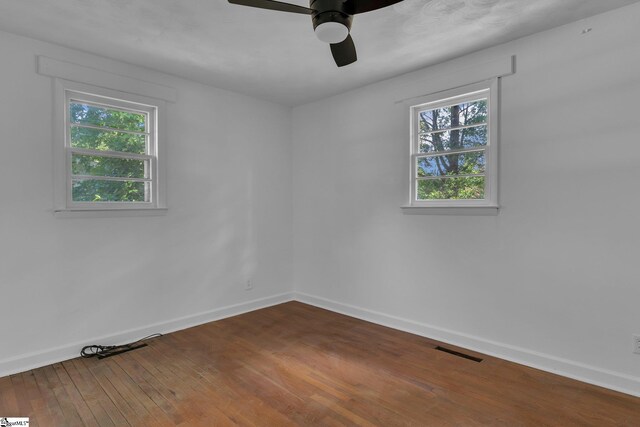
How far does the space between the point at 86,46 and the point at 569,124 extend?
12.6 ft

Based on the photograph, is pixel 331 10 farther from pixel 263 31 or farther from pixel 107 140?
pixel 107 140

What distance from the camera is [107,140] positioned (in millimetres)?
3219

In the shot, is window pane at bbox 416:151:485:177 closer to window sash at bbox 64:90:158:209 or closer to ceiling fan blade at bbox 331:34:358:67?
ceiling fan blade at bbox 331:34:358:67

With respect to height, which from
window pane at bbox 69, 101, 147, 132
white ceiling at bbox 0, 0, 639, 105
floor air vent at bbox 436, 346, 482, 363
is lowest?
floor air vent at bbox 436, 346, 482, 363

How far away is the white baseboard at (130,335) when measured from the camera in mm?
2705

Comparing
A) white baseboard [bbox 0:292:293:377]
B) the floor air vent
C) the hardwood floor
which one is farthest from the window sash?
the floor air vent

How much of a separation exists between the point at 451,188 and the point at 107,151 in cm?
316

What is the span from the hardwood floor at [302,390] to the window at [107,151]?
1364 mm

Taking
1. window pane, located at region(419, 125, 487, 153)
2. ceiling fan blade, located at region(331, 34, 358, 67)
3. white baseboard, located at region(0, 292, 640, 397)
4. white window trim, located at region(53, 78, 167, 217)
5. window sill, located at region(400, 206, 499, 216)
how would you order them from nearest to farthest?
ceiling fan blade, located at region(331, 34, 358, 67) < white baseboard, located at region(0, 292, 640, 397) < white window trim, located at region(53, 78, 167, 217) < window sill, located at region(400, 206, 499, 216) < window pane, located at region(419, 125, 487, 153)

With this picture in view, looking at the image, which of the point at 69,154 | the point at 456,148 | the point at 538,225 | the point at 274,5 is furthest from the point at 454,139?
the point at 69,154

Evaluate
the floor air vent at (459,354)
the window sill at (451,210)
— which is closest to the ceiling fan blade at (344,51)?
the window sill at (451,210)

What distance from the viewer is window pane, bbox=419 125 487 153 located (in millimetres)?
3123

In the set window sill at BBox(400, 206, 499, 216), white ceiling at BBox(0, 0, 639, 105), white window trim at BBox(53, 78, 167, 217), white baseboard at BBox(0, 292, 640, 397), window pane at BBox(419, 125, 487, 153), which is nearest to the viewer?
white ceiling at BBox(0, 0, 639, 105)

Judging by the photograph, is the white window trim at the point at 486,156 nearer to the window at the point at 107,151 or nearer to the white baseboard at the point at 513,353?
the white baseboard at the point at 513,353
